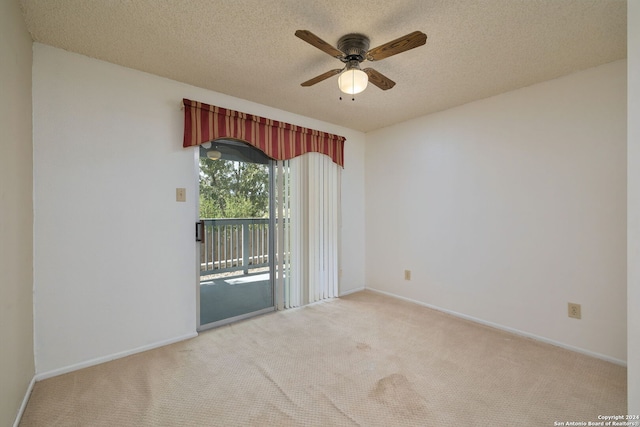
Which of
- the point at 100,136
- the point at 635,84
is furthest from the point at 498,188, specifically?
the point at 100,136

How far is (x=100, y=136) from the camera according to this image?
2.16 m

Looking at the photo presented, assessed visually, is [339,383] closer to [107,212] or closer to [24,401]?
[24,401]

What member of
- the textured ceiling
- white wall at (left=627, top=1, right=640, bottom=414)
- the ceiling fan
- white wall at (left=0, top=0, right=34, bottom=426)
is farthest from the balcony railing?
white wall at (left=627, top=1, right=640, bottom=414)

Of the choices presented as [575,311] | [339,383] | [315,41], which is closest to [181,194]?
[315,41]

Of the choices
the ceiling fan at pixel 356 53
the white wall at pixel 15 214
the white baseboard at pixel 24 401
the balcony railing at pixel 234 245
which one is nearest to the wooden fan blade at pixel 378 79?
the ceiling fan at pixel 356 53

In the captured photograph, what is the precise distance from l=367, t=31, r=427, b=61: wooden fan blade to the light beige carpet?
212cm

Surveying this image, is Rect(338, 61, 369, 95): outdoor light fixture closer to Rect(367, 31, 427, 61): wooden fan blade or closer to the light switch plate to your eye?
Rect(367, 31, 427, 61): wooden fan blade

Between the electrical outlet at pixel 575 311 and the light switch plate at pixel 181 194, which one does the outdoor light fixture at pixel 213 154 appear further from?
the electrical outlet at pixel 575 311

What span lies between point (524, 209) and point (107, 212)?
11.9 feet

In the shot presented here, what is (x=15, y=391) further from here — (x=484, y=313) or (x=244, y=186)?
(x=484, y=313)

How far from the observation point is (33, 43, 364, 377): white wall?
197 centimetres

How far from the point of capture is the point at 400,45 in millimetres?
1614

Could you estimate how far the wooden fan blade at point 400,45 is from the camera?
1507 mm

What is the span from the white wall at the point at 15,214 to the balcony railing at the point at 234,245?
1.20 meters
